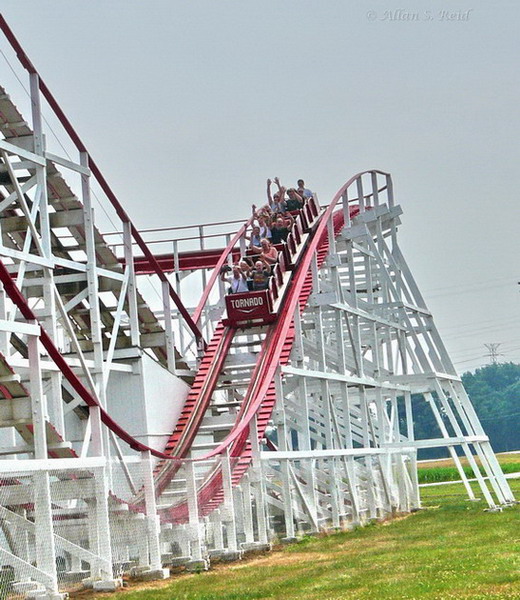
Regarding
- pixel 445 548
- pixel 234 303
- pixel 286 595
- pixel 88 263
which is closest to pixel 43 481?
pixel 286 595

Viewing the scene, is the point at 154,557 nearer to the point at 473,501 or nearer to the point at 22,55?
the point at 22,55

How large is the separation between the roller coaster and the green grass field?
88 centimetres

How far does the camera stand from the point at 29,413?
52.0 feet

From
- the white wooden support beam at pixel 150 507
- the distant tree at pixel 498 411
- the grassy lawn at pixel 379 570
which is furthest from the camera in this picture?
the distant tree at pixel 498 411

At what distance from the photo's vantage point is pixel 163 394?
25609 millimetres

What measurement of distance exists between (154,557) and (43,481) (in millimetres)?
3182

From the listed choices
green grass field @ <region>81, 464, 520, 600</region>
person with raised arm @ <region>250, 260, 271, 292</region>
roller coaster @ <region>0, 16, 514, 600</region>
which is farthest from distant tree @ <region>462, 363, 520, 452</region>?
green grass field @ <region>81, 464, 520, 600</region>

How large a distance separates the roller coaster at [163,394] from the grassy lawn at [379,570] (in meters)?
0.89

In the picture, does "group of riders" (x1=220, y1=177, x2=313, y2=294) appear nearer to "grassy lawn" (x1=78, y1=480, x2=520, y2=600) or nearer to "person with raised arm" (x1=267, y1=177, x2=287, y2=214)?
"person with raised arm" (x1=267, y1=177, x2=287, y2=214)

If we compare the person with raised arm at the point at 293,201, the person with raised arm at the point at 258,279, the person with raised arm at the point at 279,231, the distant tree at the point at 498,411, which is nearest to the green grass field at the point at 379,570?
the person with raised arm at the point at 258,279

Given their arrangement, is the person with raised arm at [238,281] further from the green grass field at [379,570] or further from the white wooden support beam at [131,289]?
the green grass field at [379,570]

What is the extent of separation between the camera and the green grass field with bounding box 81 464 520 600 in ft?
43.6

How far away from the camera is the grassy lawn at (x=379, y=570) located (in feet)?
43.6

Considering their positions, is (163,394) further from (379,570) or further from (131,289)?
(379,570)
